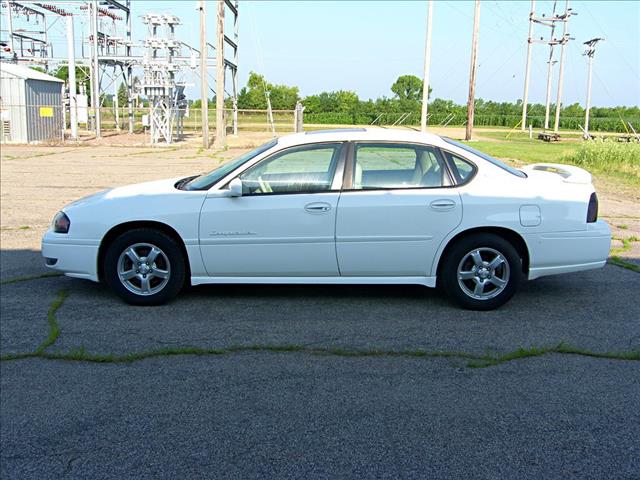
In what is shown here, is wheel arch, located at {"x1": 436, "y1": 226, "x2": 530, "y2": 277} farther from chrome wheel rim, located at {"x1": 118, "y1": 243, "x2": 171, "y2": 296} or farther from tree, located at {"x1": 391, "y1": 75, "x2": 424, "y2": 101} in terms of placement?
tree, located at {"x1": 391, "y1": 75, "x2": 424, "y2": 101}

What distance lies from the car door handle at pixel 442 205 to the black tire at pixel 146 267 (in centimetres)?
228

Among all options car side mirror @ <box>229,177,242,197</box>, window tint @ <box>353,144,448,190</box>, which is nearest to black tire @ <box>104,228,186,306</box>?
car side mirror @ <box>229,177,242,197</box>

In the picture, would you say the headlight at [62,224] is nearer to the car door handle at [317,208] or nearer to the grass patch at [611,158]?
the car door handle at [317,208]

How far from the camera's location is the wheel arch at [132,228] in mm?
5969

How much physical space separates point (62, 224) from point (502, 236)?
4007 millimetres

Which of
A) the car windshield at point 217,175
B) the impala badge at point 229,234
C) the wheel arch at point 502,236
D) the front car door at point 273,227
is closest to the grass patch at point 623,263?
the wheel arch at point 502,236

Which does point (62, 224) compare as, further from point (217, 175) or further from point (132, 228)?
point (217, 175)

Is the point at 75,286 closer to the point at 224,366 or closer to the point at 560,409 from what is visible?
the point at 224,366

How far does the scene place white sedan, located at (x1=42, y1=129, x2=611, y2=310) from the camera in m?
5.82

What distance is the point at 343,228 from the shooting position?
5805 mm

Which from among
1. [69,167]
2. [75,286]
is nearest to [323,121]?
[69,167]

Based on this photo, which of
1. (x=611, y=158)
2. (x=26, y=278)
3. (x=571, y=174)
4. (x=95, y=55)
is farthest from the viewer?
(x=95, y=55)

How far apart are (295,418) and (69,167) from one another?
18.0 meters

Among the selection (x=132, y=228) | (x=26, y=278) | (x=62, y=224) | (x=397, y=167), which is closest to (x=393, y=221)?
(x=397, y=167)
